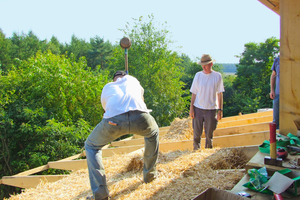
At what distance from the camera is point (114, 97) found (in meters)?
2.32

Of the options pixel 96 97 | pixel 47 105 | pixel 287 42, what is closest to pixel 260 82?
pixel 96 97

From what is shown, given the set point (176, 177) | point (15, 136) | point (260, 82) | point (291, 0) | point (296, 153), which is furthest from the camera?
point (260, 82)

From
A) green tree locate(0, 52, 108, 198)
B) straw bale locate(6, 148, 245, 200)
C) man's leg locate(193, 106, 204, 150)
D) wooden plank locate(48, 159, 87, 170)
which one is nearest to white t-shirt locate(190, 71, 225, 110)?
man's leg locate(193, 106, 204, 150)

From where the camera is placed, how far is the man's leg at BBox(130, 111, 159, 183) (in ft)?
7.38

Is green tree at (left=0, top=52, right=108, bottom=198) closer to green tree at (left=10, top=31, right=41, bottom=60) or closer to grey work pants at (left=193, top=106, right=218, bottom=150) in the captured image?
grey work pants at (left=193, top=106, right=218, bottom=150)

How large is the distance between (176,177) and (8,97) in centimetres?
814

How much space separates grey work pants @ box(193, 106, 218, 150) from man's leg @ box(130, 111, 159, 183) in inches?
48.1

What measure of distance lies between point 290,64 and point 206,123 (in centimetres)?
144

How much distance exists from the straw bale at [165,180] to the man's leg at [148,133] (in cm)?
11

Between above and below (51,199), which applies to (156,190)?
above

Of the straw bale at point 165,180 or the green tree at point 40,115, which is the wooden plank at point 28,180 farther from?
the green tree at point 40,115

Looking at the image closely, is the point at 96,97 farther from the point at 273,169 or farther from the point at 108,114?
the point at 273,169

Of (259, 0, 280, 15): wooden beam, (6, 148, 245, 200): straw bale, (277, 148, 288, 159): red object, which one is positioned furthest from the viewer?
(259, 0, 280, 15): wooden beam

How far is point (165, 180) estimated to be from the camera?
2.42 meters
